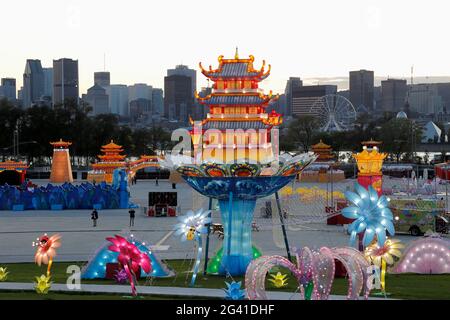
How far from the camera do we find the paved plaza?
130ft

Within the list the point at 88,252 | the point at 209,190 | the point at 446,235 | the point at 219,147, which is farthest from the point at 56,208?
the point at 209,190

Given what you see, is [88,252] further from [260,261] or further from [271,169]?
[260,261]

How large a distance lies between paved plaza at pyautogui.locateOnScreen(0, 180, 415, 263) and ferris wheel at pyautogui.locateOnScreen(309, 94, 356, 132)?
12764 cm

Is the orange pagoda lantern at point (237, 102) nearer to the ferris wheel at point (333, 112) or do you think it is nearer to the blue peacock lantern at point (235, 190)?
the blue peacock lantern at point (235, 190)

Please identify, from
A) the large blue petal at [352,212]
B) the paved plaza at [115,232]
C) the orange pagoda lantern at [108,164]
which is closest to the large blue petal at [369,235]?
the large blue petal at [352,212]

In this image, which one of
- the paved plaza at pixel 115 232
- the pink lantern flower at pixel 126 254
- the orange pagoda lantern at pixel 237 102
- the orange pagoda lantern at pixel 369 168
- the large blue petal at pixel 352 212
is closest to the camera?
the pink lantern flower at pixel 126 254

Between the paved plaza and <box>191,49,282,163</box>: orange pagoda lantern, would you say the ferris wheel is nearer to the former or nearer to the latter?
the paved plaza

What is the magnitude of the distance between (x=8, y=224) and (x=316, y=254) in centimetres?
3481

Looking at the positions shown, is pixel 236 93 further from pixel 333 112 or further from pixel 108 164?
pixel 333 112

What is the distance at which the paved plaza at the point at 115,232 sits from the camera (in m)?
Answer: 39.7

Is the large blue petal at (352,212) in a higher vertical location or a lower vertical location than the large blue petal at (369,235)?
higher

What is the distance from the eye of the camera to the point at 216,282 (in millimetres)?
29859

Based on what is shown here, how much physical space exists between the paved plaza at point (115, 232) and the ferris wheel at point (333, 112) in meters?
128

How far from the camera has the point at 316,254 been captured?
2261cm
